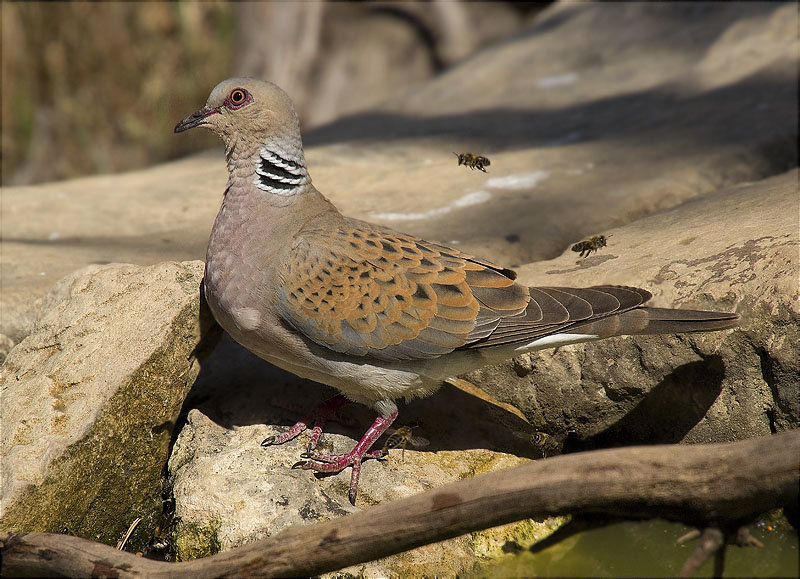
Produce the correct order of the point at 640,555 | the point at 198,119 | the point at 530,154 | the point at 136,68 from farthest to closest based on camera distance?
the point at 136,68, the point at 530,154, the point at 198,119, the point at 640,555

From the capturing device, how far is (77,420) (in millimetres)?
3562

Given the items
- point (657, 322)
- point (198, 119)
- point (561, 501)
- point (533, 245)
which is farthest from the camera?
point (533, 245)

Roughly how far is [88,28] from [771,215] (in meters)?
10.2

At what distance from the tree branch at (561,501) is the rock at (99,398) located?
70 centimetres

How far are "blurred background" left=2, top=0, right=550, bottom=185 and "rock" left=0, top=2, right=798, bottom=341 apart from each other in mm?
3595

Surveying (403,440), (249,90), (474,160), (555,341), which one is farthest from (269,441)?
(474,160)

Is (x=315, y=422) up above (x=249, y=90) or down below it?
below

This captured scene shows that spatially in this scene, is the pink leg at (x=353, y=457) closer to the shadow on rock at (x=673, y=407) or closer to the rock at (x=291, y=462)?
the rock at (x=291, y=462)

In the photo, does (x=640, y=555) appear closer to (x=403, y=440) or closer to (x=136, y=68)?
(x=403, y=440)

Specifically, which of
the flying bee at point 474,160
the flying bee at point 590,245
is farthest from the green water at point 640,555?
the flying bee at point 474,160

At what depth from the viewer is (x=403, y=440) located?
13.5ft

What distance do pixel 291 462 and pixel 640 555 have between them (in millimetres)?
1623

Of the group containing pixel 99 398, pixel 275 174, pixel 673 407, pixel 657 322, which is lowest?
pixel 673 407

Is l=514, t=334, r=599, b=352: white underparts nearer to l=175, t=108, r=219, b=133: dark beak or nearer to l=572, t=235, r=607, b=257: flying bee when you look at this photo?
l=572, t=235, r=607, b=257: flying bee
